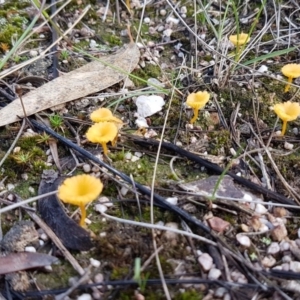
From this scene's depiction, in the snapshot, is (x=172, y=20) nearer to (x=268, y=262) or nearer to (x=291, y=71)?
(x=291, y=71)

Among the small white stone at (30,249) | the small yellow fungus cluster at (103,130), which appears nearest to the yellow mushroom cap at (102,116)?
the small yellow fungus cluster at (103,130)

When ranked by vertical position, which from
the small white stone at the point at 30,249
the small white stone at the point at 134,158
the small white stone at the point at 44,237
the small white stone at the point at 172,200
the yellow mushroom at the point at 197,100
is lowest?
the small white stone at the point at 30,249

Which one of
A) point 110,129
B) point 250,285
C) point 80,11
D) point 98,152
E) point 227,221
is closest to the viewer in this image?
point 250,285

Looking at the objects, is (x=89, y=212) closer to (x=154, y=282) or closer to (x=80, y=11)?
(x=154, y=282)

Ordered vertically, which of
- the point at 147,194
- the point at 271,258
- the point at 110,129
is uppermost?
the point at 110,129

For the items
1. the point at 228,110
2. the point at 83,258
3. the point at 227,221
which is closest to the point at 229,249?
the point at 227,221

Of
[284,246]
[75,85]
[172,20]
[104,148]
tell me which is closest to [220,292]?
[284,246]

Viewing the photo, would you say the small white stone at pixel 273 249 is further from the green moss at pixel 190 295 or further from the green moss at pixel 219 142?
the green moss at pixel 219 142
